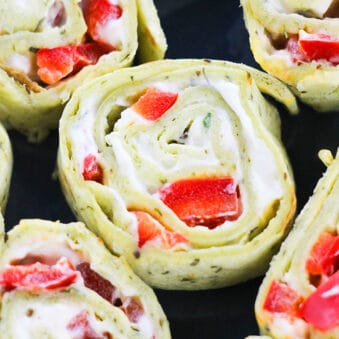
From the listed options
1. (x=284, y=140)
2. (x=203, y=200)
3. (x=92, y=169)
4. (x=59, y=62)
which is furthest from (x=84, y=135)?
(x=284, y=140)

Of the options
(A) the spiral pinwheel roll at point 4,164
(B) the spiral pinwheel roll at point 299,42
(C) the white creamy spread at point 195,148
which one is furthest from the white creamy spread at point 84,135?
(B) the spiral pinwheel roll at point 299,42

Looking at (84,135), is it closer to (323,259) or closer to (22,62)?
(22,62)

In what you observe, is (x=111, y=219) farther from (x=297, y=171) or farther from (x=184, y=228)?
(x=297, y=171)

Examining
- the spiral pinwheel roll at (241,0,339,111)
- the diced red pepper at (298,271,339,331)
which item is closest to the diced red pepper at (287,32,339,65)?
the spiral pinwheel roll at (241,0,339,111)

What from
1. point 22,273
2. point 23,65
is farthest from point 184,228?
point 23,65

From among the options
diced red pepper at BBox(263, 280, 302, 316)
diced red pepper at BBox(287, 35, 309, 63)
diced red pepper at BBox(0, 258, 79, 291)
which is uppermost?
diced red pepper at BBox(287, 35, 309, 63)

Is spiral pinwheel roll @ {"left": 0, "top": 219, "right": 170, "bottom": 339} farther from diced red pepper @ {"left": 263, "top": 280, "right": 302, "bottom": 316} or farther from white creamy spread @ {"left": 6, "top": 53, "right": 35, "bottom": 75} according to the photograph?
white creamy spread @ {"left": 6, "top": 53, "right": 35, "bottom": 75}

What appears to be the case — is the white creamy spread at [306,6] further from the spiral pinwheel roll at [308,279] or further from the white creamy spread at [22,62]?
the white creamy spread at [22,62]
